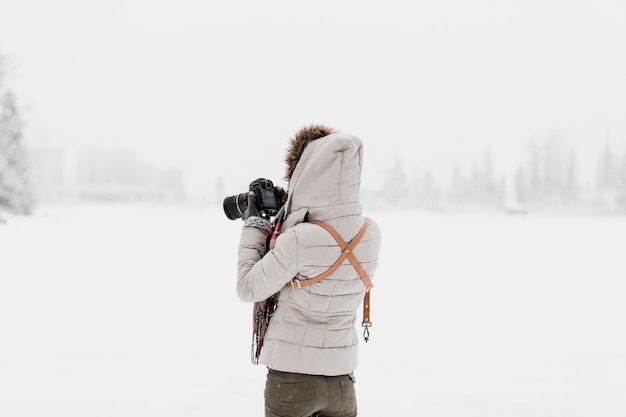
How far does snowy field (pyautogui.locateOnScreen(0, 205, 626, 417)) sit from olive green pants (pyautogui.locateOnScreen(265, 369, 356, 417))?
5.32 ft

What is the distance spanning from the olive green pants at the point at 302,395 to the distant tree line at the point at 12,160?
13755 millimetres

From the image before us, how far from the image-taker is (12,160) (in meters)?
14.5

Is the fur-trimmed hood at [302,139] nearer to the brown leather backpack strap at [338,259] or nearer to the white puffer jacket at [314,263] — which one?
the white puffer jacket at [314,263]

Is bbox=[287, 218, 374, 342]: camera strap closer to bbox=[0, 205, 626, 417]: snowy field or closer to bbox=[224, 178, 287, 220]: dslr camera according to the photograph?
bbox=[224, 178, 287, 220]: dslr camera

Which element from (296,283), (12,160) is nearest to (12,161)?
(12,160)

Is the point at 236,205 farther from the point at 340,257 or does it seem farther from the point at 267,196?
the point at 340,257

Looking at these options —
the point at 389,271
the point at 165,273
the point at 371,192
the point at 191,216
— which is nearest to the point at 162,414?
the point at 165,273

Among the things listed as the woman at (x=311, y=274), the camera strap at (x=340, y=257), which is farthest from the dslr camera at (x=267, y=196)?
the camera strap at (x=340, y=257)

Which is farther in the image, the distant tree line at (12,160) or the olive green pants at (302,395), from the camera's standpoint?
the distant tree line at (12,160)

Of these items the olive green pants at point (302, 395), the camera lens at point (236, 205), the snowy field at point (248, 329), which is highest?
the camera lens at point (236, 205)

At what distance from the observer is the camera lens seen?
5.63 ft

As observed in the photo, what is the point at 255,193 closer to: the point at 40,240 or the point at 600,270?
the point at 600,270

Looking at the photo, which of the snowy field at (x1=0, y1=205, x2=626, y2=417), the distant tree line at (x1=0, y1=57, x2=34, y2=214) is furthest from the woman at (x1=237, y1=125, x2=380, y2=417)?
the distant tree line at (x1=0, y1=57, x2=34, y2=214)

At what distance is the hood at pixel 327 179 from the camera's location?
149 centimetres
